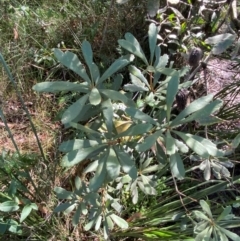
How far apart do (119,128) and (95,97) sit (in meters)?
0.18

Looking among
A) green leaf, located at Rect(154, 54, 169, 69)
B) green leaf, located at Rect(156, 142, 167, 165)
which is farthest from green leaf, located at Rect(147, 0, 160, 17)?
green leaf, located at Rect(156, 142, 167, 165)

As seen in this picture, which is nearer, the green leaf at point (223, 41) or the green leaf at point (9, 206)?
the green leaf at point (223, 41)

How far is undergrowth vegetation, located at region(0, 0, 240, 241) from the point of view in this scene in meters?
1.05

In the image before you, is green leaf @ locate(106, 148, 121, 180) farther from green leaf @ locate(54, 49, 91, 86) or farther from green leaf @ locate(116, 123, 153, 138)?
green leaf @ locate(54, 49, 91, 86)

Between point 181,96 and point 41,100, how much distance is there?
812 millimetres

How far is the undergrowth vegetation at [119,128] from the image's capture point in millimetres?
1049

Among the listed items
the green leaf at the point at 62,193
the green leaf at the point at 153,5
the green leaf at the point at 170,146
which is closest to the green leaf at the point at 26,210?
the green leaf at the point at 62,193

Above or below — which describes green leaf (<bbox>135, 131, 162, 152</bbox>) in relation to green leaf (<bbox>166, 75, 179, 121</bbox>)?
below

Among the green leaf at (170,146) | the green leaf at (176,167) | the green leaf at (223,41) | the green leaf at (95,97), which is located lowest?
the green leaf at (176,167)

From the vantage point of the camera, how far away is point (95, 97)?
1010mm

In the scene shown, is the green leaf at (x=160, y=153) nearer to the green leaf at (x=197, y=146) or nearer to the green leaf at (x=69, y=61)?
the green leaf at (x=197, y=146)

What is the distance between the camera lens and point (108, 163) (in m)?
1.02

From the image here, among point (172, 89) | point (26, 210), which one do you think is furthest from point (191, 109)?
point (26, 210)

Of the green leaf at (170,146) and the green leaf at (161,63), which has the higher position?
the green leaf at (161,63)
